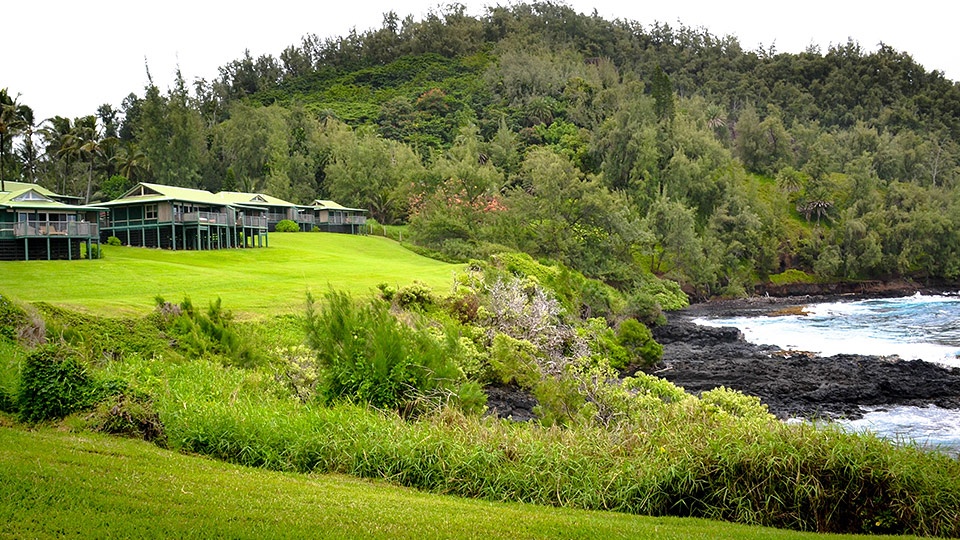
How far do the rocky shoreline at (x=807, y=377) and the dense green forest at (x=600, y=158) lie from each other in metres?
17.3

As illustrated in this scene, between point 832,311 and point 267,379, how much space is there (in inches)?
1798

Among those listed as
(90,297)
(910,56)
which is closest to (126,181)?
(90,297)

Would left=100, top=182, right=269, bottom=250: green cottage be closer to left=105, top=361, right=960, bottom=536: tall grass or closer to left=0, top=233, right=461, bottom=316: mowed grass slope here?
left=0, top=233, right=461, bottom=316: mowed grass slope

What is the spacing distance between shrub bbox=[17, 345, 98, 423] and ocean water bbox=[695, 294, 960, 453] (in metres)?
17.7

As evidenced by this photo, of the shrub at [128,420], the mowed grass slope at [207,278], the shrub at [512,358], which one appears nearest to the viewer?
the shrub at [128,420]

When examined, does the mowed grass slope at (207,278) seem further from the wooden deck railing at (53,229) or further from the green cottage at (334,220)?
the green cottage at (334,220)

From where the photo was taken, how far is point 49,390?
35.2 feet

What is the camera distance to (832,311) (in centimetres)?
4962

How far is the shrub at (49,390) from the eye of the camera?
10734 mm

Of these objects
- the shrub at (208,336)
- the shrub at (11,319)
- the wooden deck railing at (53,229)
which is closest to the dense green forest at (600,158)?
the wooden deck railing at (53,229)

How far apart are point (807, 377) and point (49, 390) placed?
23.6m

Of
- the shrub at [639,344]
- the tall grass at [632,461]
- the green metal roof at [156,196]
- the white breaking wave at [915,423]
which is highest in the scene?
the green metal roof at [156,196]

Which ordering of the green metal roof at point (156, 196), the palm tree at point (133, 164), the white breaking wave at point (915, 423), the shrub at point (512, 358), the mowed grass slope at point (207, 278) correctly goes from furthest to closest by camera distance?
the palm tree at point (133, 164)
the green metal roof at point (156, 196)
the mowed grass slope at point (207, 278)
the shrub at point (512, 358)
the white breaking wave at point (915, 423)

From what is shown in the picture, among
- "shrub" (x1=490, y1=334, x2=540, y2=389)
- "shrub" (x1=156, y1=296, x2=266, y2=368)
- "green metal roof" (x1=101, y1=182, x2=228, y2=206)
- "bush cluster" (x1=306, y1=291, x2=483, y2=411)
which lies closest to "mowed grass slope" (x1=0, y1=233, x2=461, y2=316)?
"shrub" (x1=156, y1=296, x2=266, y2=368)
